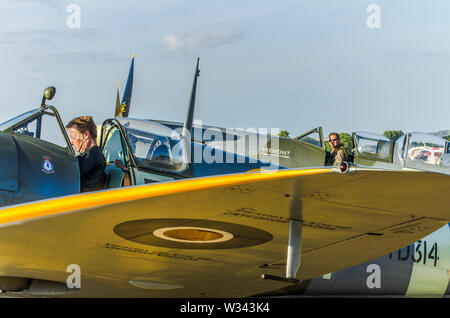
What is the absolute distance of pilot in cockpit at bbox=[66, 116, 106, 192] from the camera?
4.11m

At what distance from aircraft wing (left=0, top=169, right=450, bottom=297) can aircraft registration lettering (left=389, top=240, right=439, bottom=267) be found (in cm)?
136

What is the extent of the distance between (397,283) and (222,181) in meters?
3.83

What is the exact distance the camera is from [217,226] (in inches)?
128

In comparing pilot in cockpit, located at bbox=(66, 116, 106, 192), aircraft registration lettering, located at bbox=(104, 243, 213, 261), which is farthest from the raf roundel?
aircraft registration lettering, located at bbox=(104, 243, 213, 261)

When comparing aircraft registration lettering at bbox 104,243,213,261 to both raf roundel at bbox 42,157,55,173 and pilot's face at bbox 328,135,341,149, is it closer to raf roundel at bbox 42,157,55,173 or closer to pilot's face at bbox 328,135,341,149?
raf roundel at bbox 42,157,55,173

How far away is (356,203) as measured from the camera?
9.42 feet

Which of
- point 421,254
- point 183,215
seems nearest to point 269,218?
point 183,215

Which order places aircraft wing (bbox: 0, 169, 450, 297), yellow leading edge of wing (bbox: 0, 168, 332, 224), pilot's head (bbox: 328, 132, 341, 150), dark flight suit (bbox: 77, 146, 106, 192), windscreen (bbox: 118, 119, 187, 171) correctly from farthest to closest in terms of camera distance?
pilot's head (bbox: 328, 132, 341, 150)
windscreen (bbox: 118, 119, 187, 171)
dark flight suit (bbox: 77, 146, 106, 192)
aircraft wing (bbox: 0, 169, 450, 297)
yellow leading edge of wing (bbox: 0, 168, 332, 224)

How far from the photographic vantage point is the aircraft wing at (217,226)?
261cm

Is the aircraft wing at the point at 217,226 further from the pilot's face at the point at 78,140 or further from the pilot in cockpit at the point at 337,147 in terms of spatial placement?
the pilot in cockpit at the point at 337,147

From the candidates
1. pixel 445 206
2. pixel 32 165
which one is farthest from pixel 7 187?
pixel 445 206
